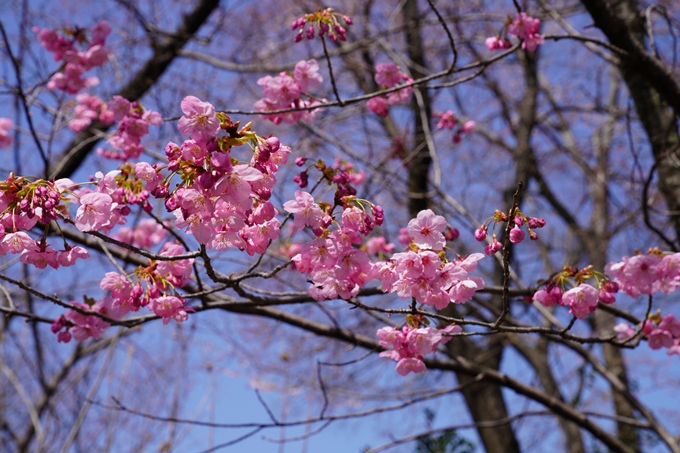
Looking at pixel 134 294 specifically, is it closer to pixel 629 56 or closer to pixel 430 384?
pixel 629 56

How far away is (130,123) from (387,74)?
1207 millimetres

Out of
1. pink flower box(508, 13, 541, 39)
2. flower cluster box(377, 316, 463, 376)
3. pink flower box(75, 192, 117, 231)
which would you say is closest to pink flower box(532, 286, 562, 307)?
flower cluster box(377, 316, 463, 376)

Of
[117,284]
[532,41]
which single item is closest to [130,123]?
[117,284]

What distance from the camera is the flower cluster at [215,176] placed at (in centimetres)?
141

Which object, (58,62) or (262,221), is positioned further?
(58,62)

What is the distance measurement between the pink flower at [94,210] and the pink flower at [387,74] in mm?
1596

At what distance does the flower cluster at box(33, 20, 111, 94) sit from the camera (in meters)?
3.42

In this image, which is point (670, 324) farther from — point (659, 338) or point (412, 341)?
point (412, 341)

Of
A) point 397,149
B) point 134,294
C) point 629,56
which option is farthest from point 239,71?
point 134,294

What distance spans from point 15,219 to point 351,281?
95 cm

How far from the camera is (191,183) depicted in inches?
59.2

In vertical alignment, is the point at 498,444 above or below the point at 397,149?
below

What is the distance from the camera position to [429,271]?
5.57 feet

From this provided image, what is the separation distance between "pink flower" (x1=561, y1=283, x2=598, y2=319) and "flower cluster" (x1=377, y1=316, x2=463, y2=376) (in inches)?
14.7
